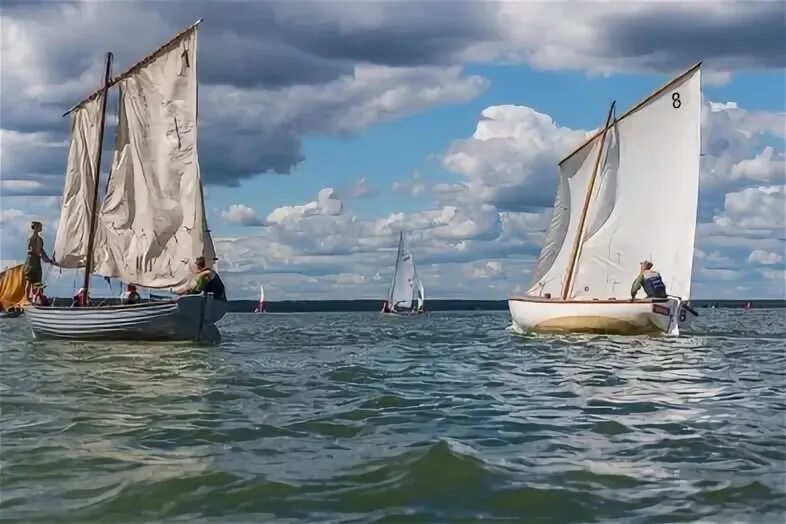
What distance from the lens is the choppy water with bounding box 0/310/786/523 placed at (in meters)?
8.00

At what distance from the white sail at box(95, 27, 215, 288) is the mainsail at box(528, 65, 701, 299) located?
14.3m

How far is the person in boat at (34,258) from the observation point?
34688mm

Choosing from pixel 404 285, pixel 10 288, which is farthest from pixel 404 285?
pixel 10 288

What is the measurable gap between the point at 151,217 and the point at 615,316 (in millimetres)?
15264

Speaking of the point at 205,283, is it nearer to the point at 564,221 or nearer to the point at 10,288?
the point at 564,221

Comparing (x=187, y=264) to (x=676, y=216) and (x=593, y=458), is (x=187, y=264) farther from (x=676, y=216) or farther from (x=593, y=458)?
(x=593, y=458)

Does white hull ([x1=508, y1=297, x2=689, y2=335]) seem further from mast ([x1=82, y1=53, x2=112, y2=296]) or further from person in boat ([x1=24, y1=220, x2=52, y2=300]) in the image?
person in boat ([x1=24, y1=220, x2=52, y2=300])

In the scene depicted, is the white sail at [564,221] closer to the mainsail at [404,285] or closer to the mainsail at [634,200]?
the mainsail at [634,200]

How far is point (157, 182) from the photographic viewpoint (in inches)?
1250

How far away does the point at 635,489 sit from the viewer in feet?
27.7

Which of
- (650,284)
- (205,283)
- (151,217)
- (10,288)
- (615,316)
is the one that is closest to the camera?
(205,283)

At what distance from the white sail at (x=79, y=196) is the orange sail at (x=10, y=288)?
3662 centimetres

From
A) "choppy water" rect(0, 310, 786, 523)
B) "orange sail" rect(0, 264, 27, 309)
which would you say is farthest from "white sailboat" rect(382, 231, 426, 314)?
"choppy water" rect(0, 310, 786, 523)

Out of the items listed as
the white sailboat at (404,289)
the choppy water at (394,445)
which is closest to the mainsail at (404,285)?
the white sailboat at (404,289)
